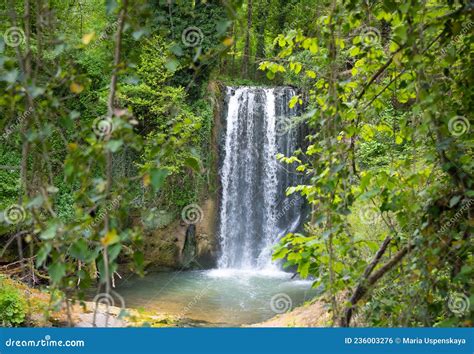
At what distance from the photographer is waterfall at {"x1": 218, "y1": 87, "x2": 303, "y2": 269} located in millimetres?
15977

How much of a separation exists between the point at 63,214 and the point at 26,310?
497cm

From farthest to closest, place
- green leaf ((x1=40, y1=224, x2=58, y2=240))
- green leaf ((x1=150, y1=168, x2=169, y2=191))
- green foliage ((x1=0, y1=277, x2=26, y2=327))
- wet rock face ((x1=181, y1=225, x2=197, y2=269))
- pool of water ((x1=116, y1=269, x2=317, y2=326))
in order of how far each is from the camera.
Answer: wet rock face ((x1=181, y1=225, x2=197, y2=269)) < pool of water ((x1=116, y1=269, x2=317, y2=326)) < green foliage ((x1=0, y1=277, x2=26, y2=327)) < green leaf ((x1=150, y1=168, x2=169, y2=191)) < green leaf ((x1=40, y1=224, x2=58, y2=240))

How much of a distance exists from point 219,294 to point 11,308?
634 centimetres

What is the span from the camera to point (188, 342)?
2.60 meters

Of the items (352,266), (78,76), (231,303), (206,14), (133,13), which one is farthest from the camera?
(206,14)

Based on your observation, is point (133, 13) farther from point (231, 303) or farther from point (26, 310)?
point (231, 303)

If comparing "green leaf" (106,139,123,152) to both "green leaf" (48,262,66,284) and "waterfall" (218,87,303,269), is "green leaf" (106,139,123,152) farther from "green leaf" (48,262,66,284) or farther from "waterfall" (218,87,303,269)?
"waterfall" (218,87,303,269)

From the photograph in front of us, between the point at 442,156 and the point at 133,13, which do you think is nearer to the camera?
the point at 133,13

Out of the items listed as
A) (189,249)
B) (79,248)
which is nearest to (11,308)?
(79,248)

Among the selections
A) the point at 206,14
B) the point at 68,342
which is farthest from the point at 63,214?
the point at 68,342

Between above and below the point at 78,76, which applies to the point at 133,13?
above

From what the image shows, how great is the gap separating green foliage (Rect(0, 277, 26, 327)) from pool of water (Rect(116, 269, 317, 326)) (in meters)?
4.16

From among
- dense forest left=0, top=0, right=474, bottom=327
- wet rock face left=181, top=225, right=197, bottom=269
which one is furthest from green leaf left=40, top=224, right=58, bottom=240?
wet rock face left=181, top=225, right=197, bottom=269

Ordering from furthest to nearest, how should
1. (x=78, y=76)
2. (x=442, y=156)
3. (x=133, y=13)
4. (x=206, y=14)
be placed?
(x=206, y=14) → (x=442, y=156) → (x=133, y=13) → (x=78, y=76)
